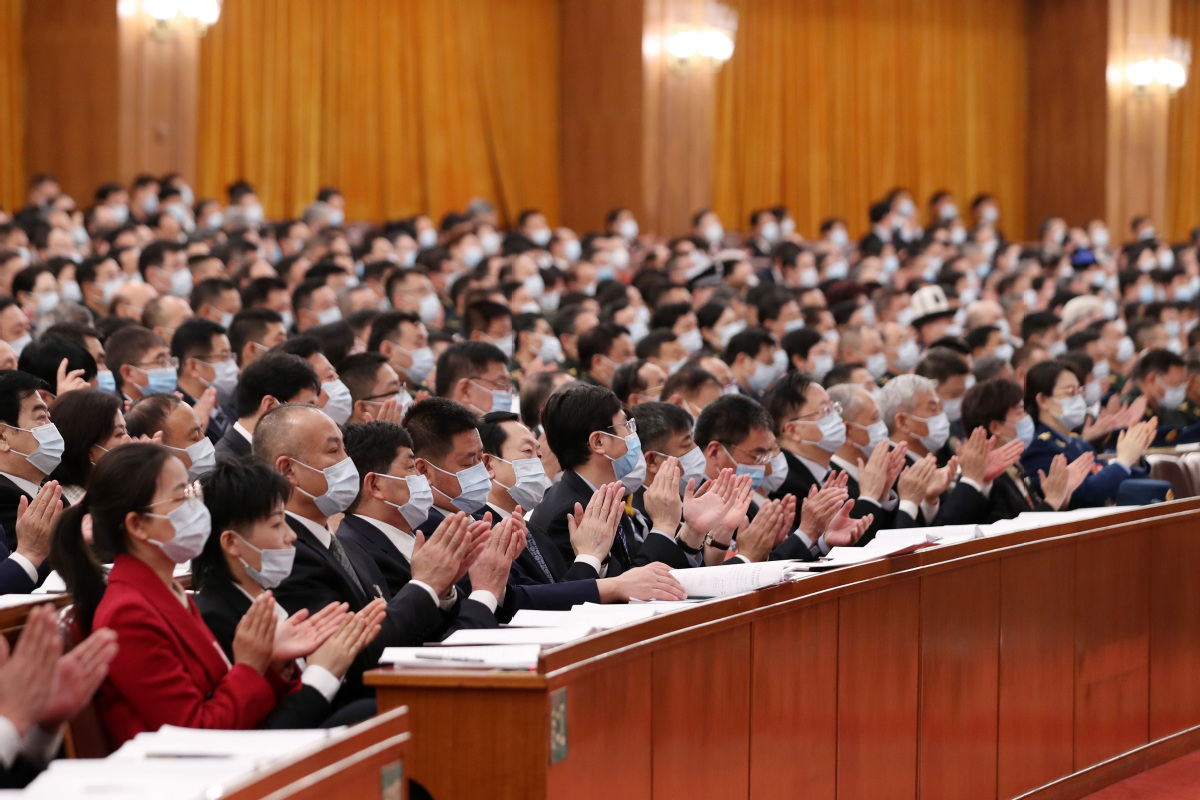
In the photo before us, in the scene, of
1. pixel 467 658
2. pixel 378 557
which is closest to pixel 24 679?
pixel 467 658

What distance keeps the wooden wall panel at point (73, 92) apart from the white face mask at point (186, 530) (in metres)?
9.26

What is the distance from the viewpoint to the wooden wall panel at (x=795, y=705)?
330 centimetres

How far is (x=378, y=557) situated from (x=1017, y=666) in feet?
5.77

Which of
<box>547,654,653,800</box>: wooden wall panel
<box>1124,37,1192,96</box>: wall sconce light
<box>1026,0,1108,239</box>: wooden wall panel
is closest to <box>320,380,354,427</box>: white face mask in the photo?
<box>547,654,653,800</box>: wooden wall panel

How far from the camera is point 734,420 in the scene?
15.3 feet

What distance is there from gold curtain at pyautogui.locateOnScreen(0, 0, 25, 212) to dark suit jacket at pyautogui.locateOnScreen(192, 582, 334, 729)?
32.0ft

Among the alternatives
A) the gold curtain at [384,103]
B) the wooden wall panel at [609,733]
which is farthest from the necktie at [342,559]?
the gold curtain at [384,103]

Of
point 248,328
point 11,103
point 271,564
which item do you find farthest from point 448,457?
point 11,103

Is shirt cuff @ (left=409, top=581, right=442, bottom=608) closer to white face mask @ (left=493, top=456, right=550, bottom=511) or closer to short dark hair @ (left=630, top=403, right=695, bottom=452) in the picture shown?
white face mask @ (left=493, top=456, right=550, bottom=511)

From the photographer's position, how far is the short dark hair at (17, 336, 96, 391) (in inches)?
→ 198

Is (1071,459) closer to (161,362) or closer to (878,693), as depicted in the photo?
(878,693)

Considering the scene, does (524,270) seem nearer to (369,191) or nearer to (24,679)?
(369,191)

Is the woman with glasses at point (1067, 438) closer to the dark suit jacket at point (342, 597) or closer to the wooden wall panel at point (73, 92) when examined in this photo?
the dark suit jacket at point (342, 597)

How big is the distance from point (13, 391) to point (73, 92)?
327 inches
